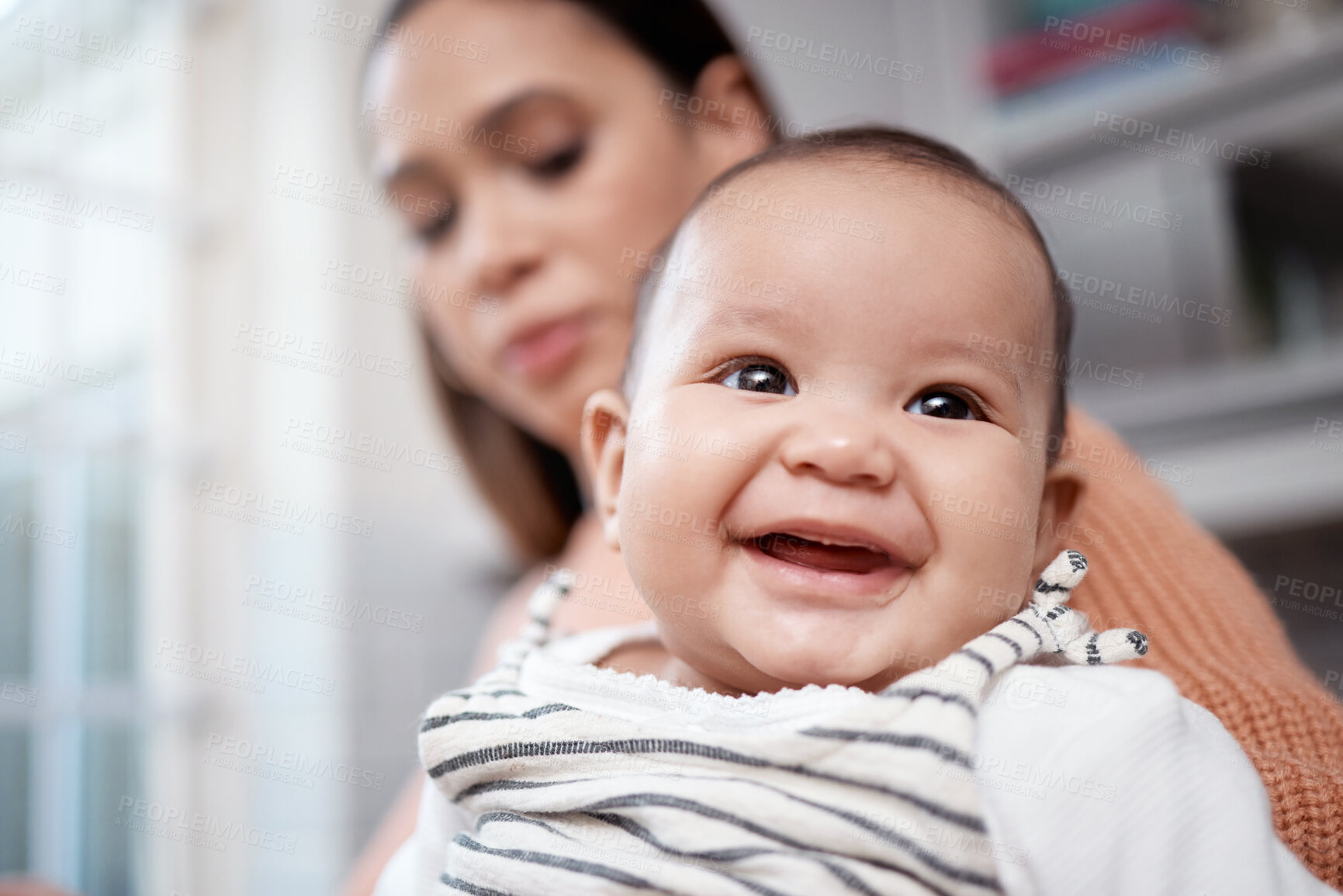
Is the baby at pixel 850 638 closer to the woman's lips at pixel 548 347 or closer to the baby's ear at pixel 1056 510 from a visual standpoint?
the baby's ear at pixel 1056 510

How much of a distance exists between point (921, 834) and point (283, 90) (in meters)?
2.76

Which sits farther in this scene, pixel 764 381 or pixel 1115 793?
pixel 764 381

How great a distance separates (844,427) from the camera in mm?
562

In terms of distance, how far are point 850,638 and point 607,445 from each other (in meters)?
0.26

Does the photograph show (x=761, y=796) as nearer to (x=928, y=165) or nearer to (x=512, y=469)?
(x=928, y=165)

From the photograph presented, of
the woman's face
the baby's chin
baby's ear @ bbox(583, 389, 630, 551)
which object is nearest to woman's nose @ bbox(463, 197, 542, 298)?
the woman's face

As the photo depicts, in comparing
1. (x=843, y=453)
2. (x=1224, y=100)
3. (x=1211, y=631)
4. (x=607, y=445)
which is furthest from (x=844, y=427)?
(x=1224, y=100)

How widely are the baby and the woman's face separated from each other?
0.44 meters

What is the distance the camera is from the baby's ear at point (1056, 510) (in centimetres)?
70

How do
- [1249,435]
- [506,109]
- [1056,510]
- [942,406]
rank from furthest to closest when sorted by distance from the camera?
1. [1249,435]
2. [506,109]
3. [1056,510]
4. [942,406]

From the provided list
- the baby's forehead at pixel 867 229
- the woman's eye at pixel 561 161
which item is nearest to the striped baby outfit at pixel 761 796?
the baby's forehead at pixel 867 229

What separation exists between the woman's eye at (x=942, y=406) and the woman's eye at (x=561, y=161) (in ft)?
2.16

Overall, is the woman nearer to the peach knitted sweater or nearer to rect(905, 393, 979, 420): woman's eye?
the peach knitted sweater

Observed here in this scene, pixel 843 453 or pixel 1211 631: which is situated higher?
pixel 843 453
